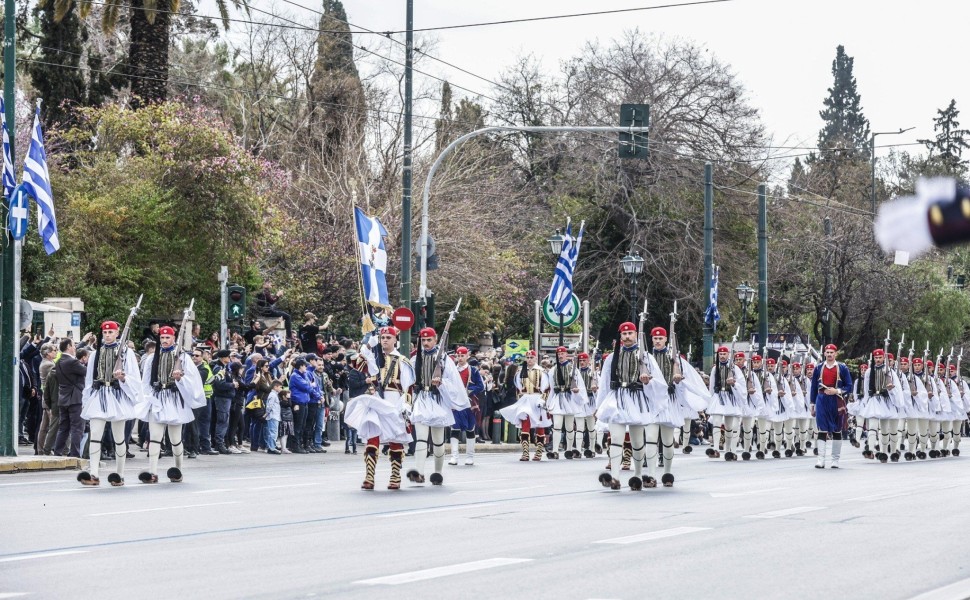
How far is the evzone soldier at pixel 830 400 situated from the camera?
24562 mm

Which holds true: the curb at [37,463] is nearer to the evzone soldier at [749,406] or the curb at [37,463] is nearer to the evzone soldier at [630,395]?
the evzone soldier at [630,395]

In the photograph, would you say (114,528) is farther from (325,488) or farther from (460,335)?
(460,335)

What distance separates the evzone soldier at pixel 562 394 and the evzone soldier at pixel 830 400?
16.9 ft

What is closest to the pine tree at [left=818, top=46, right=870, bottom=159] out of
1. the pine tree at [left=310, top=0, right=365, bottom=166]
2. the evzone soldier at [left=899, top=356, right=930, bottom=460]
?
the pine tree at [left=310, top=0, right=365, bottom=166]

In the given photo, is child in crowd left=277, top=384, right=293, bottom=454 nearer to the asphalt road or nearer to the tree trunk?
the asphalt road

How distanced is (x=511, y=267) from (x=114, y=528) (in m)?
37.6

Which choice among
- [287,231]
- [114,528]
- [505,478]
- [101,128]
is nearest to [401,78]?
[287,231]

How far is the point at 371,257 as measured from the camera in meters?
28.6

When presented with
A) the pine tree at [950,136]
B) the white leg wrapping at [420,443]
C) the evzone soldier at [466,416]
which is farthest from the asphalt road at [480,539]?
the pine tree at [950,136]

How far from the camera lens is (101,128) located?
37906mm

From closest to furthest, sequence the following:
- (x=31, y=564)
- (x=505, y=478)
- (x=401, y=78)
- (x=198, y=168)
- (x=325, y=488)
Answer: (x=31, y=564)
(x=325, y=488)
(x=505, y=478)
(x=198, y=168)
(x=401, y=78)

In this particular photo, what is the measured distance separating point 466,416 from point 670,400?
23.1 feet

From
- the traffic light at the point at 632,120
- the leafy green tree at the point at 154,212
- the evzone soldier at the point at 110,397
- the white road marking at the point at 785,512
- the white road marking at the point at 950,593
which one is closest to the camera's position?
the white road marking at the point at 950,593

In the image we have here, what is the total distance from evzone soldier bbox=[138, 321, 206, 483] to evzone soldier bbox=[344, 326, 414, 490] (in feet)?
7.49
